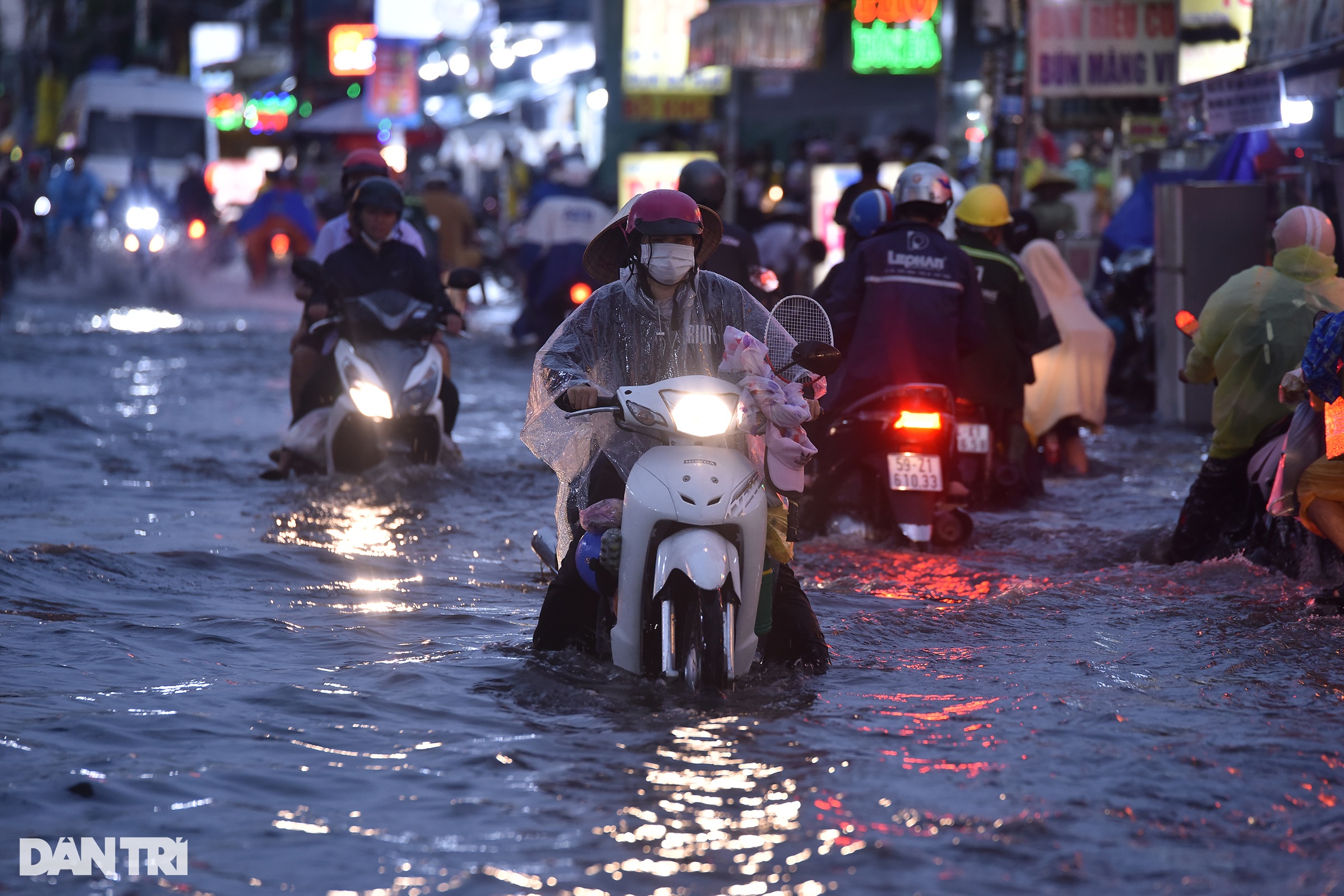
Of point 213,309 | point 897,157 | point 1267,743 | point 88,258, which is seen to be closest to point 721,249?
point 1267,743

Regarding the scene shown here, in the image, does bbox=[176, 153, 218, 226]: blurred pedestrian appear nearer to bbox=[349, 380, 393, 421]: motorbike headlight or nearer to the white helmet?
bbox=[349, 380, 393, 421]: motorbike headlight

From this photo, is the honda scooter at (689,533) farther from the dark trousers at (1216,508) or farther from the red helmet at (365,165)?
the red helmet at (365,165)

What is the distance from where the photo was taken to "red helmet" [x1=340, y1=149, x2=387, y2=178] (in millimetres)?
11297

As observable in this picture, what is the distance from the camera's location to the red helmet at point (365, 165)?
37.1 ft

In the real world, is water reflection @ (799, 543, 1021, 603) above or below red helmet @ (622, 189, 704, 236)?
below

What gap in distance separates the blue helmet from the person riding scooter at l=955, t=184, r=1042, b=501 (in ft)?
1.63

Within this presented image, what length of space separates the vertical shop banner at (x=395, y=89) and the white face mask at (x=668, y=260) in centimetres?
4142

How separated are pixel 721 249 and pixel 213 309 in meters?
17.9

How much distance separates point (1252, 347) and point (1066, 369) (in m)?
3.30

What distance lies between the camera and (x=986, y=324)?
9.83 metres

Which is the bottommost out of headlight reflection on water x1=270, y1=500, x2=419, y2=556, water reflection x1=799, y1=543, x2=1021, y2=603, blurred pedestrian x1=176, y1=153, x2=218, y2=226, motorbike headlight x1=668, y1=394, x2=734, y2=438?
water reflection x1=799, y1=543, x2=1021, y2=603

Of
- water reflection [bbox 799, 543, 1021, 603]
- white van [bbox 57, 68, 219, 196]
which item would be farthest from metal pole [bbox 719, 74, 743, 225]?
white van [bbox 57, 68, 219, 196]

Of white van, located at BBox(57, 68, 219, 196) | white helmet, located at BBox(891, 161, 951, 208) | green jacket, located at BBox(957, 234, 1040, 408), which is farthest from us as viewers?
white van, located at BBox(57, 68, 219, 196)

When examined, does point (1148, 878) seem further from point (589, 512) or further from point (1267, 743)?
point (589, 512)
